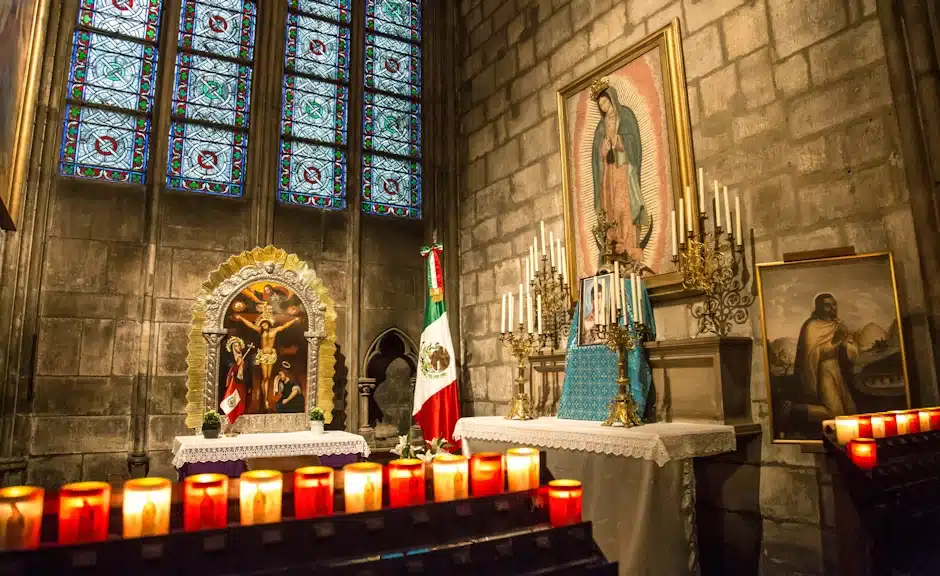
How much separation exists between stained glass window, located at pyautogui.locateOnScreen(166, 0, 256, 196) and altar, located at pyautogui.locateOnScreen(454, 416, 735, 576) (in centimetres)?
467

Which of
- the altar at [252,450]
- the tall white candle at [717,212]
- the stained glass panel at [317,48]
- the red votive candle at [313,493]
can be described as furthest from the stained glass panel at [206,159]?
the red votive candle at [313,493]

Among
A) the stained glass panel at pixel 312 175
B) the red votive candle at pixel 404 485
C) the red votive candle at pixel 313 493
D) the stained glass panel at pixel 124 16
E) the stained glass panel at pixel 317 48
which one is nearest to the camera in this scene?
the red votive candle at pixel 313 493

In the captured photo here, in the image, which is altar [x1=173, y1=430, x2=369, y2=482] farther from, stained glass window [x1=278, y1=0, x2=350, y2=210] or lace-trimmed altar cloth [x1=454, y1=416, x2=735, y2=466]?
stained glass window [x1=278, y1=0, x2=350, y2=210]

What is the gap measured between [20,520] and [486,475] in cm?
148

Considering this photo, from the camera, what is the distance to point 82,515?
1.76 m

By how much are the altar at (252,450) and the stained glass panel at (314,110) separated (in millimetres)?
3495

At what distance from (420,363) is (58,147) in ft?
13.2

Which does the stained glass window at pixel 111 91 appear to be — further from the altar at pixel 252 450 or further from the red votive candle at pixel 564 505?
the red votive candle at pixel 564 505

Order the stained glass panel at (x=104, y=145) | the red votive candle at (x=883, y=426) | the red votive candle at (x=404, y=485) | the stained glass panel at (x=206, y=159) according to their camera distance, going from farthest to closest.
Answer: the stained glass panel at (x=206, y=159), the stained glass panel at (x=104, y=145), the red votive candle at (x=883, y=426), the red votive candle at (x=404, y=485)

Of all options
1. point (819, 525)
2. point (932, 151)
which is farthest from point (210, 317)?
point (932, 151)

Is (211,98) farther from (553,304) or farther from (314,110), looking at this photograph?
(553,304)

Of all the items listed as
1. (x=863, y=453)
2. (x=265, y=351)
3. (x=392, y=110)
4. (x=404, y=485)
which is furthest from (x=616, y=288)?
(x=392, y=110)

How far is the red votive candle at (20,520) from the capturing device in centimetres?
166

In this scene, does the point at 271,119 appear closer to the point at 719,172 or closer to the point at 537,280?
the point at 537,280
